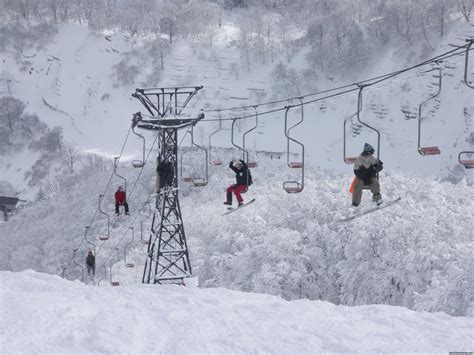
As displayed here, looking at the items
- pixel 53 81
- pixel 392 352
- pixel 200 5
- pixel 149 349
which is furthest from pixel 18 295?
pixel 200 5

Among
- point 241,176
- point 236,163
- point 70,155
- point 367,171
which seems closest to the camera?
point 367,171

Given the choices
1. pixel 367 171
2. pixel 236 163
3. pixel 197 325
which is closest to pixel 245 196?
pixel 236 163

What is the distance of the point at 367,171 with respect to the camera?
1320 cm

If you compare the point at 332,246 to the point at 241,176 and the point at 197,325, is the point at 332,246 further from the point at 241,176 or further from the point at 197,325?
the point at 197,325

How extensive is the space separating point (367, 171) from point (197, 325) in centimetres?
646

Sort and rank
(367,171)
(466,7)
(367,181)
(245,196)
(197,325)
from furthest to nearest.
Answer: (466,7) → (245,196) → (367,181) → (367,171) → (197,325)

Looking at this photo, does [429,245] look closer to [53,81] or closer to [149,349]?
[149,349]

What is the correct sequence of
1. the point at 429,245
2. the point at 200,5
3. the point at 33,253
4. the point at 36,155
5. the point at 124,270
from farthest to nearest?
the point at 200,5 → the point at 36,155 → the point at 33,253 → the point at 124,270 → the point at 429,245

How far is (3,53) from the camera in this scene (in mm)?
90125

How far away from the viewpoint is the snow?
749cm

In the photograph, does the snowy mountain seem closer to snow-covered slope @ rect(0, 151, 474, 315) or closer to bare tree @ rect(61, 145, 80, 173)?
snow-covered slope @ rect(0, 151, 474, 315)

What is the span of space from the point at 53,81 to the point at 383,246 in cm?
6647

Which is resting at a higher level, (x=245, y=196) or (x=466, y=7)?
(x=466, y=7)

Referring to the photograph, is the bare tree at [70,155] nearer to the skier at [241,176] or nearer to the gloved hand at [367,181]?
the skier at [241,176]
